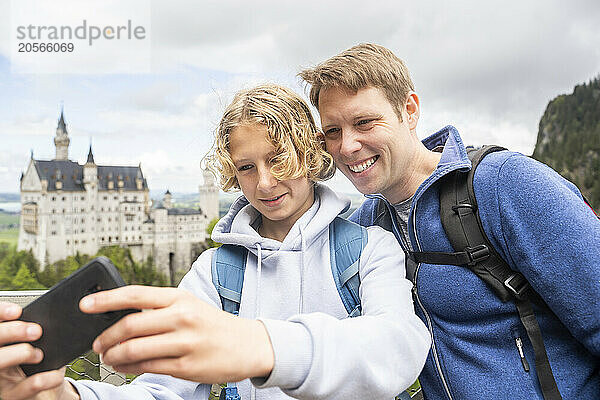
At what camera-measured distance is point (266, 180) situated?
2.22ft

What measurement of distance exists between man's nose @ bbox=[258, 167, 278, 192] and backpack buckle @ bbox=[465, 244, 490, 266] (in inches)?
10.5

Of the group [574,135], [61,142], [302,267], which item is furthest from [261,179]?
[574,135]

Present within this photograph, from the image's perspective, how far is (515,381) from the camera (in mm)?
686

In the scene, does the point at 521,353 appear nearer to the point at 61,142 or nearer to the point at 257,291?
the point at 257,291

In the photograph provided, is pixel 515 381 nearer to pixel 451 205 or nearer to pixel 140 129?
pixel 451 205

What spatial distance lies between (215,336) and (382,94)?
584 mm

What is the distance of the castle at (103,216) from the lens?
42.2 feet

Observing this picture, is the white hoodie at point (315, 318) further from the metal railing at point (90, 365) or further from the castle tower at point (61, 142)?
the castle tower at point (61, 142)

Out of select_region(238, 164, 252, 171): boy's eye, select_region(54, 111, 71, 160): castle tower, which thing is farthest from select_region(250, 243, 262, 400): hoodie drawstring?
select_region(54, 111, 71, 160): castle tower

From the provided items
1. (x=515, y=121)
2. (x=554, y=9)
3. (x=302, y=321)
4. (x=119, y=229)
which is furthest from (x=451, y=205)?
(x=554, y=9)

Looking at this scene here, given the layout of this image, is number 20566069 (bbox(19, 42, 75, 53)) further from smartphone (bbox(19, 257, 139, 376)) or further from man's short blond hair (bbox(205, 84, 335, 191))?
smartphone (bbox(19, 257, 139, 376))

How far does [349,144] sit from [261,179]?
0.60ft

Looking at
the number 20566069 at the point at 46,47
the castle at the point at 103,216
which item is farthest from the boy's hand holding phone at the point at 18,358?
the number 20566069 at the point at 46,47

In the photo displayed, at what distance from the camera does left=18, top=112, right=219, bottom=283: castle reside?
12.9m
